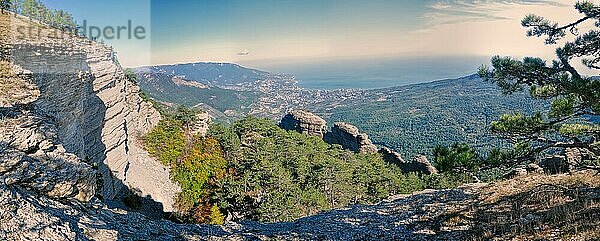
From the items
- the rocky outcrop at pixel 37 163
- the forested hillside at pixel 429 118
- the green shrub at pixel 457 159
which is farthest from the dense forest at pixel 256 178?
the forested hillside at pixel 429 118

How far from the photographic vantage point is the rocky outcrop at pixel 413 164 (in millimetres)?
45812

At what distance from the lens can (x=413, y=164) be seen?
4750 centimetres

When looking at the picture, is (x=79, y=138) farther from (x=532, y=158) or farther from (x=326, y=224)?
(x=532, y=158)

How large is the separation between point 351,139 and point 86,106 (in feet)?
136

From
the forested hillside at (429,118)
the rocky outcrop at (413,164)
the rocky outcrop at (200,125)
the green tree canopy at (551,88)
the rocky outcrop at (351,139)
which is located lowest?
the forested hillside at (429,118)

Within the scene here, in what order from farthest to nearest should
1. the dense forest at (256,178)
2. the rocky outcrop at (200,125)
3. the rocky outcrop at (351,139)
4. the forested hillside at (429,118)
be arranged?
the forested hillside at (429,118) → the rocky outcrop at (351,139) → the rocky outcrop at (200,125) → the dense forest at (256,178)

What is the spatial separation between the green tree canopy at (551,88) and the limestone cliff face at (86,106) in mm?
13176

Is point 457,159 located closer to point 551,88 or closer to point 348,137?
point 551,88

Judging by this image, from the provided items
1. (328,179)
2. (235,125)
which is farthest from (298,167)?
(235,125)

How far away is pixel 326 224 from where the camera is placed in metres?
16.1

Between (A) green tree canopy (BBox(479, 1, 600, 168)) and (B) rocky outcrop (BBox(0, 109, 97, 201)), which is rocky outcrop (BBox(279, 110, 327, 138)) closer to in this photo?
(B) rocky outcrop (BBox(0, 109, 97, 201))

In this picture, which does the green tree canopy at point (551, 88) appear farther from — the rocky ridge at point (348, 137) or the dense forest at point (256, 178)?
the rocky ridge at point (348, 137)

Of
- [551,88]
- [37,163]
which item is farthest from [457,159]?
A: [37,163]

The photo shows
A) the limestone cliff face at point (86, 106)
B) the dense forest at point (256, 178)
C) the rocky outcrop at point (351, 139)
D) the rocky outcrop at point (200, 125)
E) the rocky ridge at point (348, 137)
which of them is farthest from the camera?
the rocky outcrop at point (351, 139)
